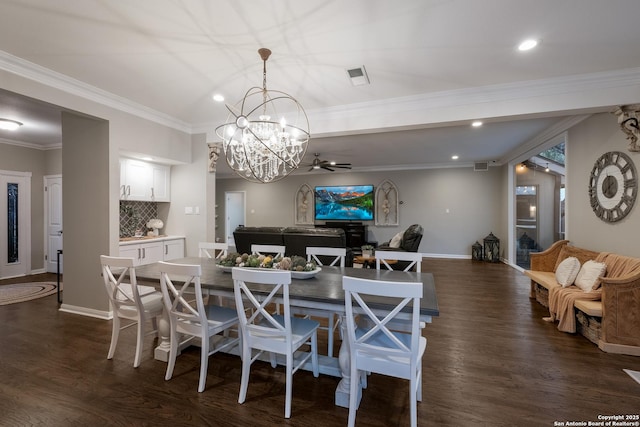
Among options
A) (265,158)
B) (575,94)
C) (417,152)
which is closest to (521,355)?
(575,94)

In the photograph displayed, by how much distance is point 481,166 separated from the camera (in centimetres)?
771

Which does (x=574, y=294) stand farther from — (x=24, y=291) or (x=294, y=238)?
(x=24, y=291)

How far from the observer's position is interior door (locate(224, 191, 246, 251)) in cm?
1032

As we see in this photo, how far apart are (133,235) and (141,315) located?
8.48ft

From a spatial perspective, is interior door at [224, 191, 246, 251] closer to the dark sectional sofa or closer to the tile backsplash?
the dark sectional sofa

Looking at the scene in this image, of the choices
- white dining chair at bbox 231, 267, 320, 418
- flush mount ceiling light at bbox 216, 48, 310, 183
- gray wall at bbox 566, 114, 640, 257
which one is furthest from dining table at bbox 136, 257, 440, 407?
gray wall at bbox 566, 114, 640, 257

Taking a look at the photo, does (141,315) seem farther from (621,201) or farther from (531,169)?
(531,169)

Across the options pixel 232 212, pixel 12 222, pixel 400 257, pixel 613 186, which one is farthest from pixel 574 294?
pixel 232 212

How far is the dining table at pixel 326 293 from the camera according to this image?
182cm

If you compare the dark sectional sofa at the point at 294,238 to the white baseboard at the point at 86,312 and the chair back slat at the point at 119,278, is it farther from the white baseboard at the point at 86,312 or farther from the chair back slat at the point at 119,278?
the chair back slat at the point at 119,278

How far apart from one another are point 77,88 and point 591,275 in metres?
5.97

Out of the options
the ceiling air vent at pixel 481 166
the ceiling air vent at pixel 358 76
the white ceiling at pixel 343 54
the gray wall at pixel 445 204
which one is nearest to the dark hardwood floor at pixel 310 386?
the white ceiling at pixel 343 54

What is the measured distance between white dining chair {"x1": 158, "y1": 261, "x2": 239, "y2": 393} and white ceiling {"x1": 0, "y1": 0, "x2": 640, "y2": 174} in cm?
185

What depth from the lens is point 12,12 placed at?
6.73 feet
